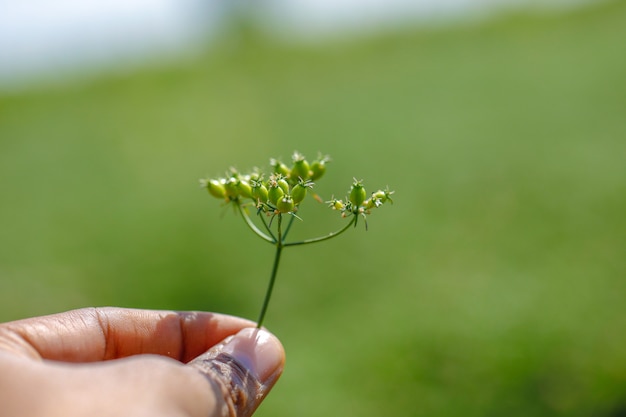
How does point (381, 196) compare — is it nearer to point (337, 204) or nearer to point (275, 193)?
point (337, 204)

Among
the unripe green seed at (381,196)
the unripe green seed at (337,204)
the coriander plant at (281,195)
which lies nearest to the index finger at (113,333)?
the coriander plant at (281,195)

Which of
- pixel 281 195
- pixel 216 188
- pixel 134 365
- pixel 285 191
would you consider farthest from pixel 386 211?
pixel 134 365

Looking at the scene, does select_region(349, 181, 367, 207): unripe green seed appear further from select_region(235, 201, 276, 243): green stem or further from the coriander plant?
select_region(235, 201, 276, 243): green stem

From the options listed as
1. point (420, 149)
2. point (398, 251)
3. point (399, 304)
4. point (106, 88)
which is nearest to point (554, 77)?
point (420, 149)

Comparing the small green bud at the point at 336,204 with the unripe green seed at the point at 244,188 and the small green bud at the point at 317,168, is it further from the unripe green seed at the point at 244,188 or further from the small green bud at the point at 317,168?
the unripe green seed at the point at 244,188

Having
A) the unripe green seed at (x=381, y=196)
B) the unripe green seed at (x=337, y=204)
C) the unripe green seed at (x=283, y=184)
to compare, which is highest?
the unripe green seed at (x=283, y=184)

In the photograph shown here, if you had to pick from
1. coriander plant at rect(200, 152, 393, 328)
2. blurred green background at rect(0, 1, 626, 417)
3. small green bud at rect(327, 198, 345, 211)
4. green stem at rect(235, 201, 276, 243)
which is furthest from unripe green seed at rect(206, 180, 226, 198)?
blurred green background at rect(0, 1, 626, 417)

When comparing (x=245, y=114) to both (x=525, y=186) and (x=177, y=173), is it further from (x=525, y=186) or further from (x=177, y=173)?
(x=525, y=186)
